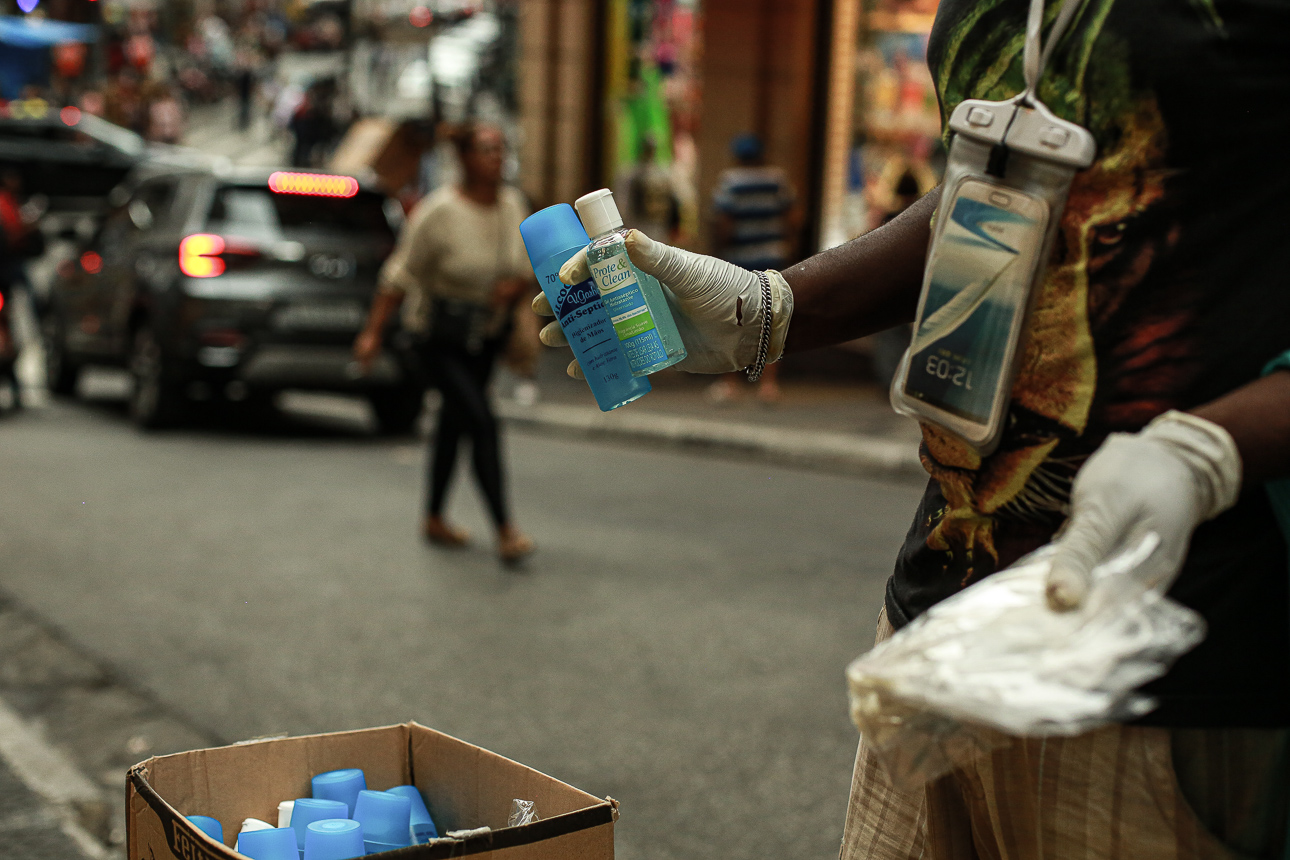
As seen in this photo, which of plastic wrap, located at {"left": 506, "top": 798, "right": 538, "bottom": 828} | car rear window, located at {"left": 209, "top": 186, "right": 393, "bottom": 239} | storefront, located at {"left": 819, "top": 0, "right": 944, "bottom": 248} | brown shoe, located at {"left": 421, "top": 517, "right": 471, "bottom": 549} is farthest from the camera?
storefront, located at {"left": 819, "top": 0, "right": 944, "bottom": 248}

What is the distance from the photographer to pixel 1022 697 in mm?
1156

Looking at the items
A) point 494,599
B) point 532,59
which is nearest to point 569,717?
point 494,599

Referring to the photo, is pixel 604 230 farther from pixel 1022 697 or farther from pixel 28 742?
pixel 28 742

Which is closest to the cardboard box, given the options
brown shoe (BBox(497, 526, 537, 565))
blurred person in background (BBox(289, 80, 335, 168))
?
brown shoe (BBox(497, 526, 537, 565))

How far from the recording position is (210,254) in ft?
32.7

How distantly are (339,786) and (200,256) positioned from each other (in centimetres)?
854

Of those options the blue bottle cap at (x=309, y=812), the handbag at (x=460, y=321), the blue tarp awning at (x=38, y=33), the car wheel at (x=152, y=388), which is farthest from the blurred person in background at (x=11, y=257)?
the blue tarp awning at (x=38, y=33)

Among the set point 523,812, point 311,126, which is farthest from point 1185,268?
point 311,126

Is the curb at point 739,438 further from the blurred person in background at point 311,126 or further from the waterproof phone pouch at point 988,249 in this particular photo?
the blurred person in background at point 311,126

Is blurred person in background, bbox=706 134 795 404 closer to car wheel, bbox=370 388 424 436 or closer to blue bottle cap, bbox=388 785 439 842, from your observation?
car wheel, bbox=370 388 424 436

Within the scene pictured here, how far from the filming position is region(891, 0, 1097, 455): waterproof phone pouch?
142cm

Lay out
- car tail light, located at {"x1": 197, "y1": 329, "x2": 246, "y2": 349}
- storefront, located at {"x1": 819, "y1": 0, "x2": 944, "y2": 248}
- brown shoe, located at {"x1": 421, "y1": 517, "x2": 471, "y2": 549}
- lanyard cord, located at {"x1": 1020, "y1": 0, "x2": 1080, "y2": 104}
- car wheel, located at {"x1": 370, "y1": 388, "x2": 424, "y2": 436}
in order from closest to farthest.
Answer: lanyard cord, located at {"x1": 1020, "y1": 0, "x2": 1080, "y2": 104} → brown shoe, located at {"x1": 421, "y1": 517, "x2": 471, "y2": 549} → car tail light, located at {"x1": 197, "y1": 329, "x2": 246, "y2": 349} → car wheel, located at {"x1": 370, "y1": 388, "x2": 424, "y2": 436} → storefront, located at {"x1": 819, "y1": 0, "x2": 944, "y2": 248}

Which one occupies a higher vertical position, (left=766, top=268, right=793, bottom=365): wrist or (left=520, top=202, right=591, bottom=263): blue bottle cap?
(left=520, top=202, right=591, bottom=263): blue bottle cap

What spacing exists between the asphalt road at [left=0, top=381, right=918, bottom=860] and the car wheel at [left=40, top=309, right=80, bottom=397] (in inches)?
118
